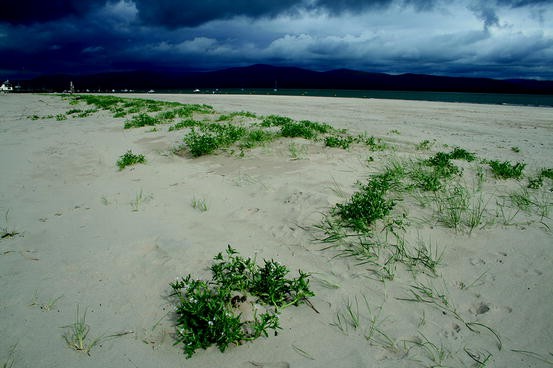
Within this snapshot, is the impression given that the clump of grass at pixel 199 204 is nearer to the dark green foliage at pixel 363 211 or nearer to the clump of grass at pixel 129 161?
the dark green foliage at pixel 363 211

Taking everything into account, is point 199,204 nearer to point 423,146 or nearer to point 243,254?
point 243,254

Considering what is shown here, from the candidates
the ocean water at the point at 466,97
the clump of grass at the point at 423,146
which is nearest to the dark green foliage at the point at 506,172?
the clump of grass at the point at 423,146

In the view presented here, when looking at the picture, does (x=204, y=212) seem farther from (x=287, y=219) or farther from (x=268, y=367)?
(x=268, y=367)

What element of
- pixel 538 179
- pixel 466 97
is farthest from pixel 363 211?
pixel 466 97

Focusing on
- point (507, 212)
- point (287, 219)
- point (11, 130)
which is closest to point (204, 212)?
point (287, 219)

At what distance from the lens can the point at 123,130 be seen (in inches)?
478

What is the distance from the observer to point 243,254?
379 centimetres

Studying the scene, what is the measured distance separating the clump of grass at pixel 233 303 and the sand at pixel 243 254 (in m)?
0.12

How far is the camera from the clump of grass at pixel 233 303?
256cm

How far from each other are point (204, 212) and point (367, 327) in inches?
122

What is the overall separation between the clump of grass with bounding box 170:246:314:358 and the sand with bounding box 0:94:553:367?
123mm

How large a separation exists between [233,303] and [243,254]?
0.89 meters

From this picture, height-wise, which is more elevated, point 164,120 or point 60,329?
point 164,120

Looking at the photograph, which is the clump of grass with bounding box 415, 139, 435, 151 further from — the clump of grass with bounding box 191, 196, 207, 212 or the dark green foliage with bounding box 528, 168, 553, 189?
the clump of grass with bounding box 191, 196, 207, 212
